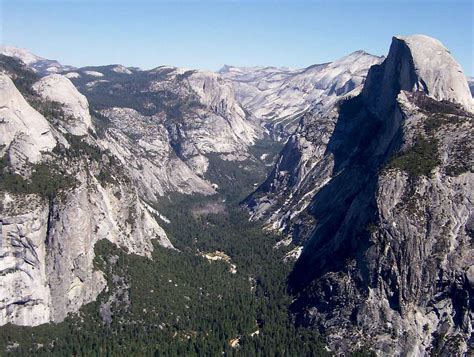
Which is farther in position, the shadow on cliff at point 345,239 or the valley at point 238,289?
the shadow on cliff at point 345,239

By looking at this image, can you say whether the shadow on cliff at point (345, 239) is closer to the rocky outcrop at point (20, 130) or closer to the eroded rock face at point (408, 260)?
the eroded rock face at point (408, 260)

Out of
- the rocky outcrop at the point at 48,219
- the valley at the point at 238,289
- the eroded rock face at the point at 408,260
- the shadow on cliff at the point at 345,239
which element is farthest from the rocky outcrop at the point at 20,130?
the eroded rock face at the point at 408,260

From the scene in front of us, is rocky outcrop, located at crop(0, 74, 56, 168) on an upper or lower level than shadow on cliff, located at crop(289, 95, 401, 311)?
upper

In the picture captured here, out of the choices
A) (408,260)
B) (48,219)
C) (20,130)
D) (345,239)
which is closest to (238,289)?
(345,239)

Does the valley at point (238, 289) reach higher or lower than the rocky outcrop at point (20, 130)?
lower

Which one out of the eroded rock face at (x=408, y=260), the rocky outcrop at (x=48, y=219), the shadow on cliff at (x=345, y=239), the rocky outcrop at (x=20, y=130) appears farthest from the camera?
the rocky outcrop at (x=20, y=130)

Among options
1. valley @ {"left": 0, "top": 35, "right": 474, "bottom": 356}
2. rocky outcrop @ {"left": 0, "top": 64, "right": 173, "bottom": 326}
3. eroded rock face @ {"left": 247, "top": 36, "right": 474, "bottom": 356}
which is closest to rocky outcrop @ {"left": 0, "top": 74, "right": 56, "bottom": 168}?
rocky outcrop @ {"left": 0, "top": 64, "right": 173, "bottom": 326}

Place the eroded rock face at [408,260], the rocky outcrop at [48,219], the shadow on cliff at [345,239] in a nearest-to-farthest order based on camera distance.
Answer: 1. the eroded rock face at [408,260]
2. the rocky outcrop at [48,219]
3. the shadow on cliff at [345,239]

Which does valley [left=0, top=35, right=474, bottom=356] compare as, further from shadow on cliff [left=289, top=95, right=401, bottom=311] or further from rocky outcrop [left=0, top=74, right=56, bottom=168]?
shadow on cliff [left=289, top=95, right=401, bottom=311]

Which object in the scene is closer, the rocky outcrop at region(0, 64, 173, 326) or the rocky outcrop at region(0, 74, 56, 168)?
the rocky outcrop at region(0, 64, 173, 326)

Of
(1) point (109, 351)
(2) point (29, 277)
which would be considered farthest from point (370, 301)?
(2) point (29, 277)

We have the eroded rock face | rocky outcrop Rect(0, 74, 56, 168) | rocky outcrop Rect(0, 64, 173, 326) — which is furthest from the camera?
rocky outcrop Rect(0, 74, 56, 168)
